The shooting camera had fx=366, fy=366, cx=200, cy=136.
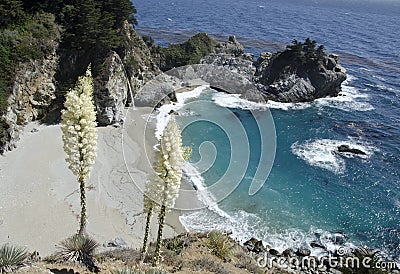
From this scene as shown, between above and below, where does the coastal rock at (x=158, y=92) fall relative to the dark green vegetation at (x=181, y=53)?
below

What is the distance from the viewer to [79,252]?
504 inches

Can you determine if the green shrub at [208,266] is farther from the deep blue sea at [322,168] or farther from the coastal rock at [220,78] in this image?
the coastal rock at [220,78]

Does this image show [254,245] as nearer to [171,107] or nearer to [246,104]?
[171,107]

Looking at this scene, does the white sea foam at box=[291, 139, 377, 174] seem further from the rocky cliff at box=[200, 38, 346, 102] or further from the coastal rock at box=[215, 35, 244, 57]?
the coastal rock at box=[215, 35, 244, 57]

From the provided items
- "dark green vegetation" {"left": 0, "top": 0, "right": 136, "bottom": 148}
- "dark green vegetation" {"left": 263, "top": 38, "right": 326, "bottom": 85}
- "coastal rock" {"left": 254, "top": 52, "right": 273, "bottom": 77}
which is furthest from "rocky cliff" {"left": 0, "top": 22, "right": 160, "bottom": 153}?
"coastal rock" {"left": 254, "top": 52, "right": 273, "bottom": 77}

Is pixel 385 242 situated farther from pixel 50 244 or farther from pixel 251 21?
pixel 251 21

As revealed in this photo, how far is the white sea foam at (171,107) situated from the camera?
3788 centimetres

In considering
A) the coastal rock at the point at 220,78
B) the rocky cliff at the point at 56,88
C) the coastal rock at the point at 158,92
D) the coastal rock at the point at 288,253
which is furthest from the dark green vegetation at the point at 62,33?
the coastal rock at the point at 288,253

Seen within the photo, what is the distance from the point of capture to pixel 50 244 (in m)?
20.4

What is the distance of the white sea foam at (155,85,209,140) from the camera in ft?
124

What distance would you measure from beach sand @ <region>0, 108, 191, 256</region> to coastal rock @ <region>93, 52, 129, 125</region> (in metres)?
2.96

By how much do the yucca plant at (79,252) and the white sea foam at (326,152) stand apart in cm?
2526

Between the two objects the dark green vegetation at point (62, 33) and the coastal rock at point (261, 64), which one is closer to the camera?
the dark green vegetation at point (62, 33)

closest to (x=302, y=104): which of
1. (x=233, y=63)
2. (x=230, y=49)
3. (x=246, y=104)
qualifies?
(x=246, y=104)
